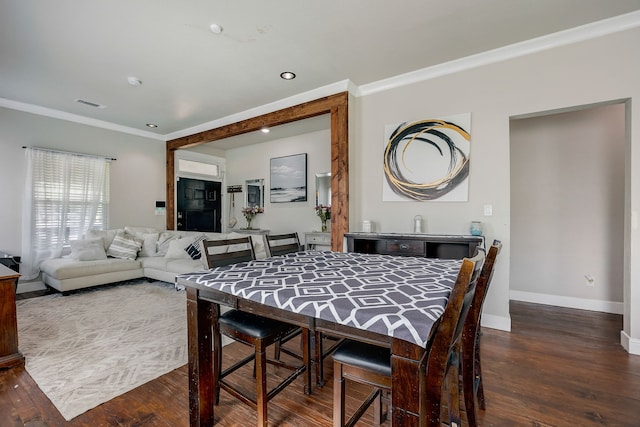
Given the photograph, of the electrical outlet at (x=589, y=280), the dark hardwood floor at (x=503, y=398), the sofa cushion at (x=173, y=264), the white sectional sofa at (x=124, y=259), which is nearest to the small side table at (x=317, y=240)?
the white sectional sofa at (x=124, y=259)

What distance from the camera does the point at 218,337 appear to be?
1.67 metres

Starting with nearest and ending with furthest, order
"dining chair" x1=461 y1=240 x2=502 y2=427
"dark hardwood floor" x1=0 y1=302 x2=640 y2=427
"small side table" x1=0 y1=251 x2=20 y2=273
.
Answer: "dining chair" x1=461 y1=240 x2=502 y2=427, "dark hardwood floor" x1=0 y1=302 x2=640 y2=427, "small side table" x1=0 y1=251 x2=20 y2=273

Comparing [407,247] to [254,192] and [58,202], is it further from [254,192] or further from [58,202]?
[58,202]

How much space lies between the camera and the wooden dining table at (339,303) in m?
0.90

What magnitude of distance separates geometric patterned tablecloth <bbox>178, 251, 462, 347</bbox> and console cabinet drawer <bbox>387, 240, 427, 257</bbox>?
1.05 meters

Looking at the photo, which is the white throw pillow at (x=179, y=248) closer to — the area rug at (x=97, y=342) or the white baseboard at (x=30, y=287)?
the area rug at (x=97, y=342)

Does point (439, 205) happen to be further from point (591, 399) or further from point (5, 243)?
point (5, 243)

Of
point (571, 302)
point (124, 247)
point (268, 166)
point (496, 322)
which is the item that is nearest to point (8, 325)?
point (124, 247)

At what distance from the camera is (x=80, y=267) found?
13.0ft

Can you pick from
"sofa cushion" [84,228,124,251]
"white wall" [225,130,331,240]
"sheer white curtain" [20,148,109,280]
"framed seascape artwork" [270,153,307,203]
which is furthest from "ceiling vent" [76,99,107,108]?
"framed seascape artwork" [270,153,307,203]

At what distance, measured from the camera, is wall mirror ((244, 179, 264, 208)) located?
606 centimetres

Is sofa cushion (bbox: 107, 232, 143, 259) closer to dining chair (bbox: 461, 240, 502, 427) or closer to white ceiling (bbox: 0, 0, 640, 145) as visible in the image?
white ceiling (bbox: 0, 0, 640, 145)

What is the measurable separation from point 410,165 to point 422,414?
2.75 meters

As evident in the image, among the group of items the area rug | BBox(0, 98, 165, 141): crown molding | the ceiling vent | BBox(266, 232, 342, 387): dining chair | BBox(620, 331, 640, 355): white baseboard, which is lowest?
the area rug
